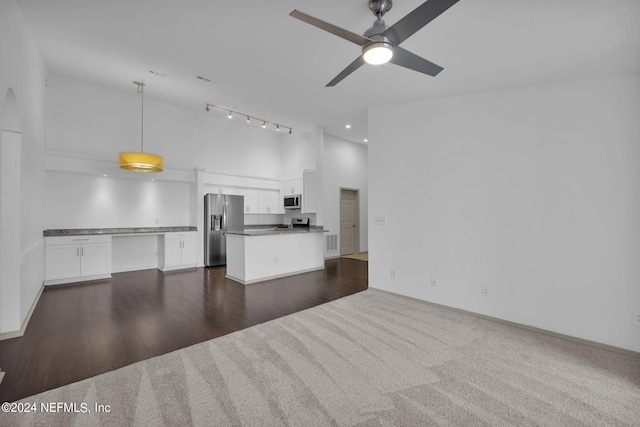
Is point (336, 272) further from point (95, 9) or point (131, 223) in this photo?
point (95, 9)

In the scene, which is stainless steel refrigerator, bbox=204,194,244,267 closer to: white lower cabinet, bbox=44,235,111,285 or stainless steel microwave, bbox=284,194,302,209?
stainless steel microwave, bbox=284,194,302,209

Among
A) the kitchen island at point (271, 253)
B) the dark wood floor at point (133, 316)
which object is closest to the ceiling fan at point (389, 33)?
the dark wood floor at point (133, 316)

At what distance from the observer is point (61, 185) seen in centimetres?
527

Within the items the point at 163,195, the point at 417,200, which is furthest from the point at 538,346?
the point at 163,195

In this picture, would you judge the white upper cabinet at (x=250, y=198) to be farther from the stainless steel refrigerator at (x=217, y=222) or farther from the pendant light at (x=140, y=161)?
the pendant light at (x=140, y=161)

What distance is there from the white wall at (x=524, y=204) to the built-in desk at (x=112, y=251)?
15.4ft

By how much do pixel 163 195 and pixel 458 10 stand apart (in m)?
6.58

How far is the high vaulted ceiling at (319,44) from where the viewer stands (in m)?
2.38

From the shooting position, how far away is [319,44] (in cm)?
313

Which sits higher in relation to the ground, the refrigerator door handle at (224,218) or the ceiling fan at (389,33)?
the ceiling fan at (389,33)

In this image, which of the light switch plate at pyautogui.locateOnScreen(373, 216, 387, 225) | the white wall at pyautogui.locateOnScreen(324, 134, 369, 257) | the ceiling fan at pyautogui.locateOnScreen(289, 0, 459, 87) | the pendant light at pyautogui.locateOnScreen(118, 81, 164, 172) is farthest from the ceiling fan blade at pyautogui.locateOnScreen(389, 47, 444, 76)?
the white wall at pyautogui.locateOnScreen(324, 134, 369, 257)

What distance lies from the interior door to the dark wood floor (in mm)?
2545

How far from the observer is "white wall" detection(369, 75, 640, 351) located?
2.77 meters

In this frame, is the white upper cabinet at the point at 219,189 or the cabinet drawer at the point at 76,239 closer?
the cabinet drawer at the point at 76,239
